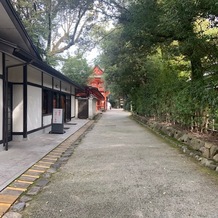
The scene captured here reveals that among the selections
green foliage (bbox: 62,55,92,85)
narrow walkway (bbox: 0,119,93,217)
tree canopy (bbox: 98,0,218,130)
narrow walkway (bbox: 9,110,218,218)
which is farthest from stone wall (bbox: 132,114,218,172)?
green foliage (bbox: 62,55,92,85)

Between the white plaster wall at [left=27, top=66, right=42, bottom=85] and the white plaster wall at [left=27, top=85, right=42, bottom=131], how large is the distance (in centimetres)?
28

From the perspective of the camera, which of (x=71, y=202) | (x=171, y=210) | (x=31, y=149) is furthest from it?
(x=31, y=149)

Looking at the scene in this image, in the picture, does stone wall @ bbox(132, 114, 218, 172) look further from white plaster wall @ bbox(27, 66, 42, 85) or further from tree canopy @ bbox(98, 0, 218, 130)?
white plaster wall @ bbox(27, 66, 42, 85)

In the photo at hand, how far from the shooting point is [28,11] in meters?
18.6

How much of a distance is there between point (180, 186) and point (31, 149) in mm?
4568

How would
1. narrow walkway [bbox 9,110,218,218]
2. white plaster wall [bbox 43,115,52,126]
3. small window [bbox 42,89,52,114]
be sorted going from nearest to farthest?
narrow walkway [bbox 9,110,218,218] < white plaster wall [bbox 43,115,52,126] < small window [bbox 42,89,52,114]

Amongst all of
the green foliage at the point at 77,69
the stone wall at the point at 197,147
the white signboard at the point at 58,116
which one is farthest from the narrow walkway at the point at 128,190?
the green foliage at the point at 77,69

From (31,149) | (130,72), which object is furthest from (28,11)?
(31,149)

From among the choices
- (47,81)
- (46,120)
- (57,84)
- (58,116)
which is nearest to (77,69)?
(57,84)

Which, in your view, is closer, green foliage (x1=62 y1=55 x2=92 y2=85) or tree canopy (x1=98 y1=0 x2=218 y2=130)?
tree canopy (x1=98 y1=0 x2=218 y2=130)

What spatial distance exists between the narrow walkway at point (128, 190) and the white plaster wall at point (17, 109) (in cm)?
322

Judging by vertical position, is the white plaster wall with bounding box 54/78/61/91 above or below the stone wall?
above

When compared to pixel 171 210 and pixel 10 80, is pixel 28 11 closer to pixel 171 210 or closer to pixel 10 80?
pixel 10 80

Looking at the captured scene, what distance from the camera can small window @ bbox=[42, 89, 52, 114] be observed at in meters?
11.8
